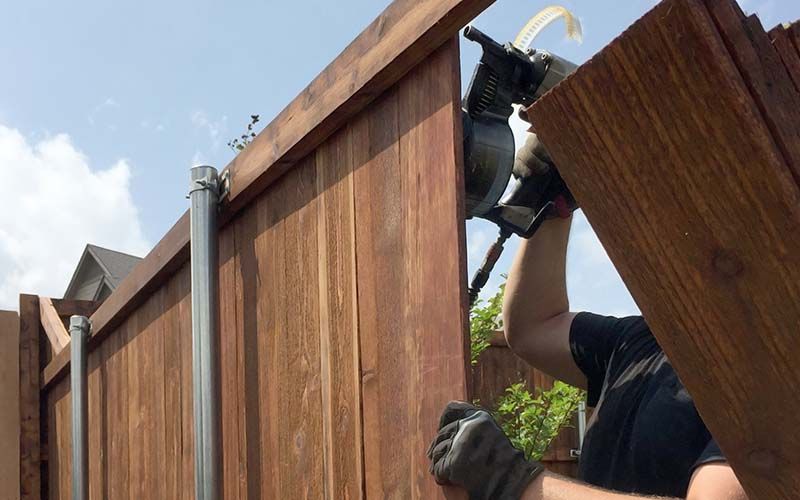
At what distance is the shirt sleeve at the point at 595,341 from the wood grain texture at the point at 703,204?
1.68 meters

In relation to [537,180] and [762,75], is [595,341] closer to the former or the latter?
[537,180]

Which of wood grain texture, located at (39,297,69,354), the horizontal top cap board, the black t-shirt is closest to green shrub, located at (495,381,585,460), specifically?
wood grain texture, located at (39,297,69,354)

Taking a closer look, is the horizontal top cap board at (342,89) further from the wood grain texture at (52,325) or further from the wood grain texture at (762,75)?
the wood grain texture at (52,325)

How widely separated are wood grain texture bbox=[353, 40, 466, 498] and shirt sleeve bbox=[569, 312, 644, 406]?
2.88 feet

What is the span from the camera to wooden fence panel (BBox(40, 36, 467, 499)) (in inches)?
58.3

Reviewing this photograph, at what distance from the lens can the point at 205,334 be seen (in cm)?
227

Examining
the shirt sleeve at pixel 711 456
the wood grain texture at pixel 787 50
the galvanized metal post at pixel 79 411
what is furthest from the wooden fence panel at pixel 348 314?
the galvanized metal post at pixel 79 411

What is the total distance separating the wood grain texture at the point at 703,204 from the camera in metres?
0.61

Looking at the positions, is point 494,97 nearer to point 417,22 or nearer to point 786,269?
point 417,22

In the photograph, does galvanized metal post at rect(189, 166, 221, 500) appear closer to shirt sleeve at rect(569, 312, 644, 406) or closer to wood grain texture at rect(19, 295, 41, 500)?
shirt sleeve at rect(569, 312, 644, 406)

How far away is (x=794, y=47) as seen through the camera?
2.12ft

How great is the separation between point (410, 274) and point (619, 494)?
489mm

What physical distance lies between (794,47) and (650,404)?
4.45 ft

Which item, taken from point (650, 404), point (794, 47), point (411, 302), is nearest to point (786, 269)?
point (794, 47)
